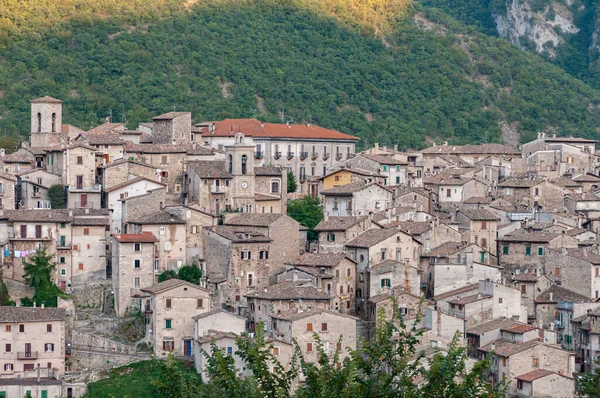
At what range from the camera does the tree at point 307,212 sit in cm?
7250

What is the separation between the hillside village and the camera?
5906 cm

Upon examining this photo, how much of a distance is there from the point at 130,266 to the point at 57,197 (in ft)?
26.8

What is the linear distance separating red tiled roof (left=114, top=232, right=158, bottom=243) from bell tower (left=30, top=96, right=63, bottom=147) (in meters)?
15.6

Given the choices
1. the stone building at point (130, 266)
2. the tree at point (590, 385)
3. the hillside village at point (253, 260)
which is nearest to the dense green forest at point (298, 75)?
the hillside village at point (253, 260)

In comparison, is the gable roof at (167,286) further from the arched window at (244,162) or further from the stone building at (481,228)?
the stone building at (481,228)

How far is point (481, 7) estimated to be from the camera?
159875 mm

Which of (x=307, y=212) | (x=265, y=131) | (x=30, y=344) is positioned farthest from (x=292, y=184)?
(x=30, y=344)

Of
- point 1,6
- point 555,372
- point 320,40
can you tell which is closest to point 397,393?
point 555,372

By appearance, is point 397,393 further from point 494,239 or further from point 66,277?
point 494,239


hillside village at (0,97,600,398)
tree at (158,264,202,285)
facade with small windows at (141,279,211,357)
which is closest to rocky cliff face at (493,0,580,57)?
hillside village at (0,97,600,398)

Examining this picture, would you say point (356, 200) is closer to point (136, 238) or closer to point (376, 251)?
point (376, 251)

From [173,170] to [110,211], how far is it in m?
6.65

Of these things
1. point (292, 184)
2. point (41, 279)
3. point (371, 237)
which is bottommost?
point (41, 279)

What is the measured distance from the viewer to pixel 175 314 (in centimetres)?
5997
